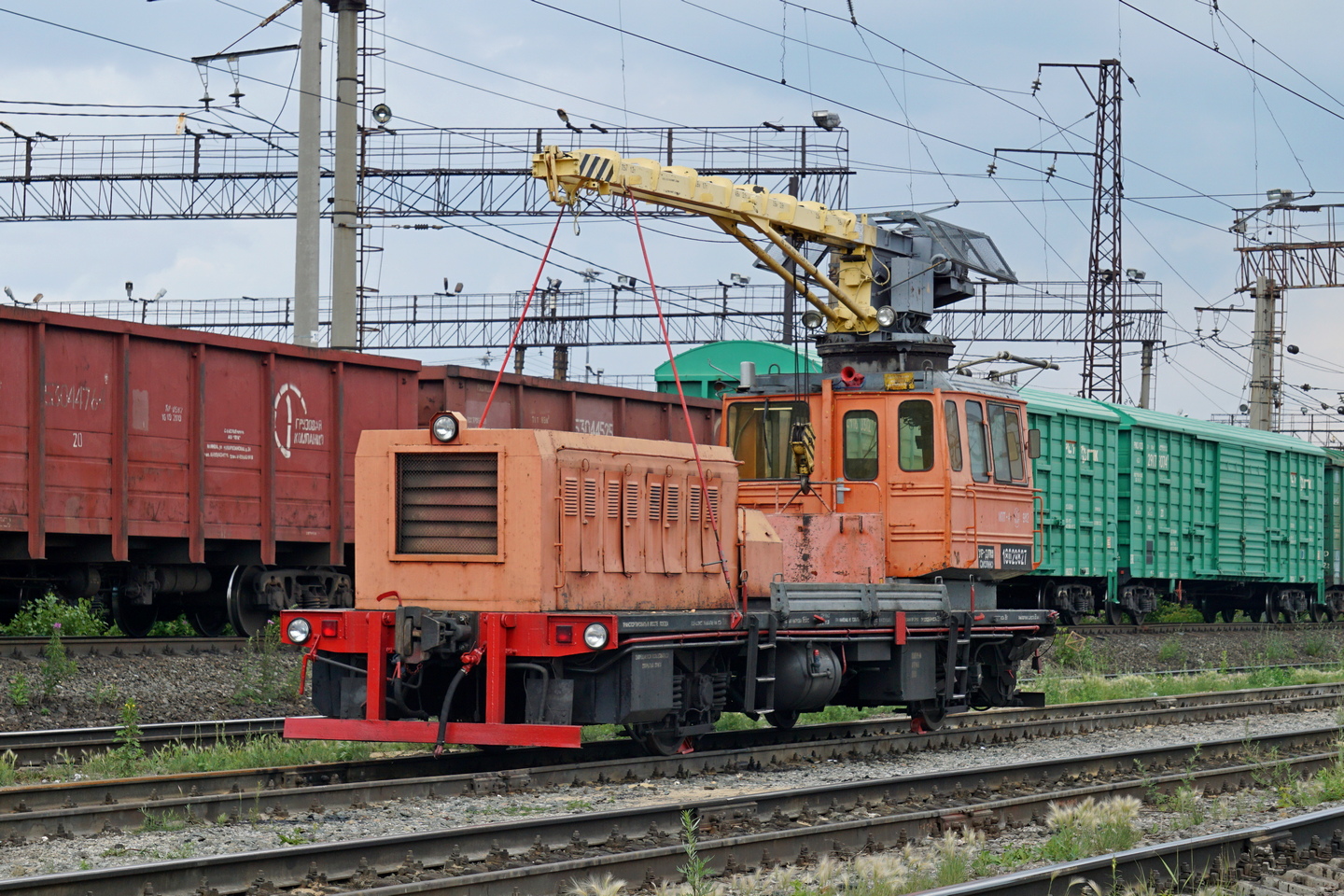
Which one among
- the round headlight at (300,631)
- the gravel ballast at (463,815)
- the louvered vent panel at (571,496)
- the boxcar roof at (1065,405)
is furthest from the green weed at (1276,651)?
the round headlight at (300,631)

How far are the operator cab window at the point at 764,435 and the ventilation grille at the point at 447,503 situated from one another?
339 cm

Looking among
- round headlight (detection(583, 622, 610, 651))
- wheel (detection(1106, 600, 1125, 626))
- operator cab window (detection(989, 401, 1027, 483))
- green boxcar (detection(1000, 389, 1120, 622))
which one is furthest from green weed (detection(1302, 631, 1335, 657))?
round headlight (detection(583, 622, 610, 651))

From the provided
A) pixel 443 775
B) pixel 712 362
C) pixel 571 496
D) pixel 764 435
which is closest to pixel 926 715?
pixel 764 435

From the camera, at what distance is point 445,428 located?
10250mm

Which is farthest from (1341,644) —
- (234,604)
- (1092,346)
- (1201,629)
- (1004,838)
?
(1004,838)

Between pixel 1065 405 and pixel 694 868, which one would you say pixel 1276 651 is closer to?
pixel 1065 405

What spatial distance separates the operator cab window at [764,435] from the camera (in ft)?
43.3

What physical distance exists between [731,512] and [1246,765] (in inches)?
162

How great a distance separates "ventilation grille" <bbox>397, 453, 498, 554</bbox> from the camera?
1020 cm

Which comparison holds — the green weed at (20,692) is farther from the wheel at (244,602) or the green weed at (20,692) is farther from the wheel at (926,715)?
the wheel at (926,715)

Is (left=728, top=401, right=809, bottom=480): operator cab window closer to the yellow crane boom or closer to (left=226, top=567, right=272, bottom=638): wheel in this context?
the yellow crane boom

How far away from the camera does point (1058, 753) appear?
1270 cm

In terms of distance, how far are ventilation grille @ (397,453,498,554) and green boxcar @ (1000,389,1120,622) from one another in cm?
1348

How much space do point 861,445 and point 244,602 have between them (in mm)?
8656
